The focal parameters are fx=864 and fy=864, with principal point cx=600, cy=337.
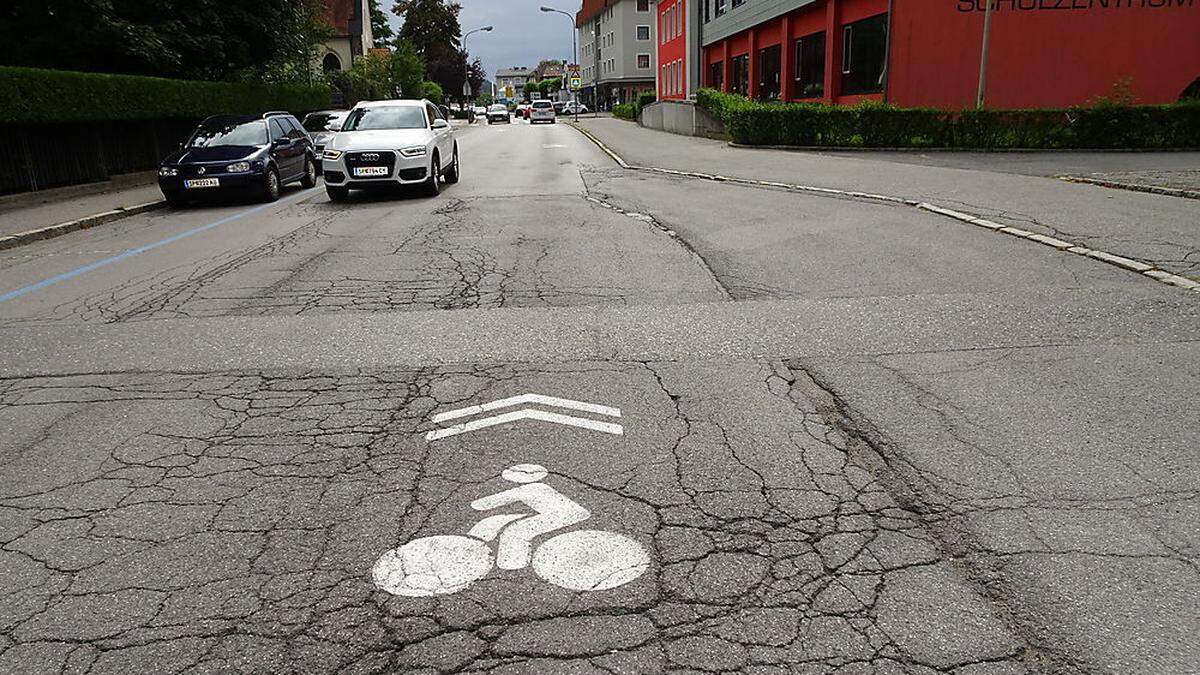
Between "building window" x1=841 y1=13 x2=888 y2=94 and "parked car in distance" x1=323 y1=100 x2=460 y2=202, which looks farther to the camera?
"building window" x1=841 y1=13 x2=888 y2=94

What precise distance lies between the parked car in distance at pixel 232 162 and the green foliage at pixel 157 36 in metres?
5.22

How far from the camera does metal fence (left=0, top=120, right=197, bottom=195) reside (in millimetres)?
16672

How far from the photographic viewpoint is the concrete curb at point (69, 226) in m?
12.6

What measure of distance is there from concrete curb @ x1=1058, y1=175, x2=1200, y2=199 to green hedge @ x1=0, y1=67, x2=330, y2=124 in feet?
63.9

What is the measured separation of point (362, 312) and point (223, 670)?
16.8 ft

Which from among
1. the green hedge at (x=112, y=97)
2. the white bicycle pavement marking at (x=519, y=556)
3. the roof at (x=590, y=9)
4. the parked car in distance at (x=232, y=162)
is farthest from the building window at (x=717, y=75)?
the white bicycle pavement marking at (x=519, y=556)

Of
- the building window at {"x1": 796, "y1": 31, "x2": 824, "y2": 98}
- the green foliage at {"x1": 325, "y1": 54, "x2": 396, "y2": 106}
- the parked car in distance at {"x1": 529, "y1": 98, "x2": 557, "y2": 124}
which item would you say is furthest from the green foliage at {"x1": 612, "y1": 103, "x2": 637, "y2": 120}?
the building window at {"x1": 796, "y1": 31, "x2": 824, "y2": 98}

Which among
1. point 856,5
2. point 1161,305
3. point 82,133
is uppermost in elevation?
point 856,5

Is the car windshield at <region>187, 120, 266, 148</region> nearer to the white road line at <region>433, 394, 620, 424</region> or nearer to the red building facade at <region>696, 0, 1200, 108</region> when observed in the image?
the white road line at <region>433, 394, 620, 424</region>

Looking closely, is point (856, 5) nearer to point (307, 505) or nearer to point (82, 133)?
point (82, 133)

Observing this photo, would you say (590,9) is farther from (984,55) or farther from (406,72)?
(984,55)

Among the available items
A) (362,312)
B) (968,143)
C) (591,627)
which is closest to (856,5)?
(968,143)

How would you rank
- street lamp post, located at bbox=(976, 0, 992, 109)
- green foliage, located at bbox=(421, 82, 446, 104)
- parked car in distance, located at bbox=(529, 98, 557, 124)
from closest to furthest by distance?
street lamp post, located at bbox=(976, 0, 992, 109), parked car in distance, located at bbox=(529, 98, 557, 124), green foliage, located at bbox=(421, 82, 446, 104)

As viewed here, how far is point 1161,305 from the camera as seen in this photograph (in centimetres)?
713
